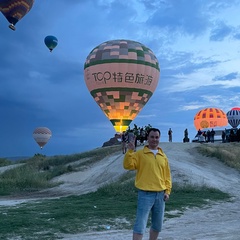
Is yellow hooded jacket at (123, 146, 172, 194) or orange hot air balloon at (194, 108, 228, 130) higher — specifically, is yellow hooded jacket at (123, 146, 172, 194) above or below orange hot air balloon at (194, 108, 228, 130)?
below

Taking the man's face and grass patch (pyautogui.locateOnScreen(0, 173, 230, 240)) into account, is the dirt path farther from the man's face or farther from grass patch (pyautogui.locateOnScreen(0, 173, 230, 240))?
the man's face

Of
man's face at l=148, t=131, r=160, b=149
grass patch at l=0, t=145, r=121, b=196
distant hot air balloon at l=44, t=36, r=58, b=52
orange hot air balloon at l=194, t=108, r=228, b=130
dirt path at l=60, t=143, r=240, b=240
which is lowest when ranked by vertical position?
dirt path at l=60, t=143, r=240, b=240

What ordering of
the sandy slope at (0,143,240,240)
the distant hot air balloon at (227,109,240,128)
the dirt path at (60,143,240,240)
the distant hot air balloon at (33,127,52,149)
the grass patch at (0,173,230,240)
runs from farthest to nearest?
1. the distant hot air balloon at (227,109,240,128)
2. the distant hot air balloon at (33,127,52,149)
3. the grass patch at (0,173,230,240)
4. the sandy slope at (0,143,240,240)
5. the dirt path at (60,143,240,240)

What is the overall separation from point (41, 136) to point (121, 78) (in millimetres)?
22099

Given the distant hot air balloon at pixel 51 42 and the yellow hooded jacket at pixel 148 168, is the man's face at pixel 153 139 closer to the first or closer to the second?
the yellow hooded jacket at pixel 148 168

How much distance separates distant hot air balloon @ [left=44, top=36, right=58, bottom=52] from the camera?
4116cm

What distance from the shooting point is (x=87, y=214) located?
1061 cm

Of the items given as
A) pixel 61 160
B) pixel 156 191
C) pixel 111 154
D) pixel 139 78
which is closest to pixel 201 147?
pixel 111 154

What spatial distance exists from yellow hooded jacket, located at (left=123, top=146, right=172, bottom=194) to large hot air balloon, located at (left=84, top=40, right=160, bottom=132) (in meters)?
28.2

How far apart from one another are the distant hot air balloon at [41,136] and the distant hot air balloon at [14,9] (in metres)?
20.8

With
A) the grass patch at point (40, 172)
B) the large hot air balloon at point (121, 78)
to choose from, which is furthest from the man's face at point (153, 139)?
the large hot air balloon at point (121, 78)

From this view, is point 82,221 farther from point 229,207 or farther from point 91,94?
point 91,94

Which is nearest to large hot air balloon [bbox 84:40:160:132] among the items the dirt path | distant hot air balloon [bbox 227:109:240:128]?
the dirt path

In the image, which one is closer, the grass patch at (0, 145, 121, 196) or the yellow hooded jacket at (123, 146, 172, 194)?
the yellow hooded jacket at (123, 146, 172, 194)
